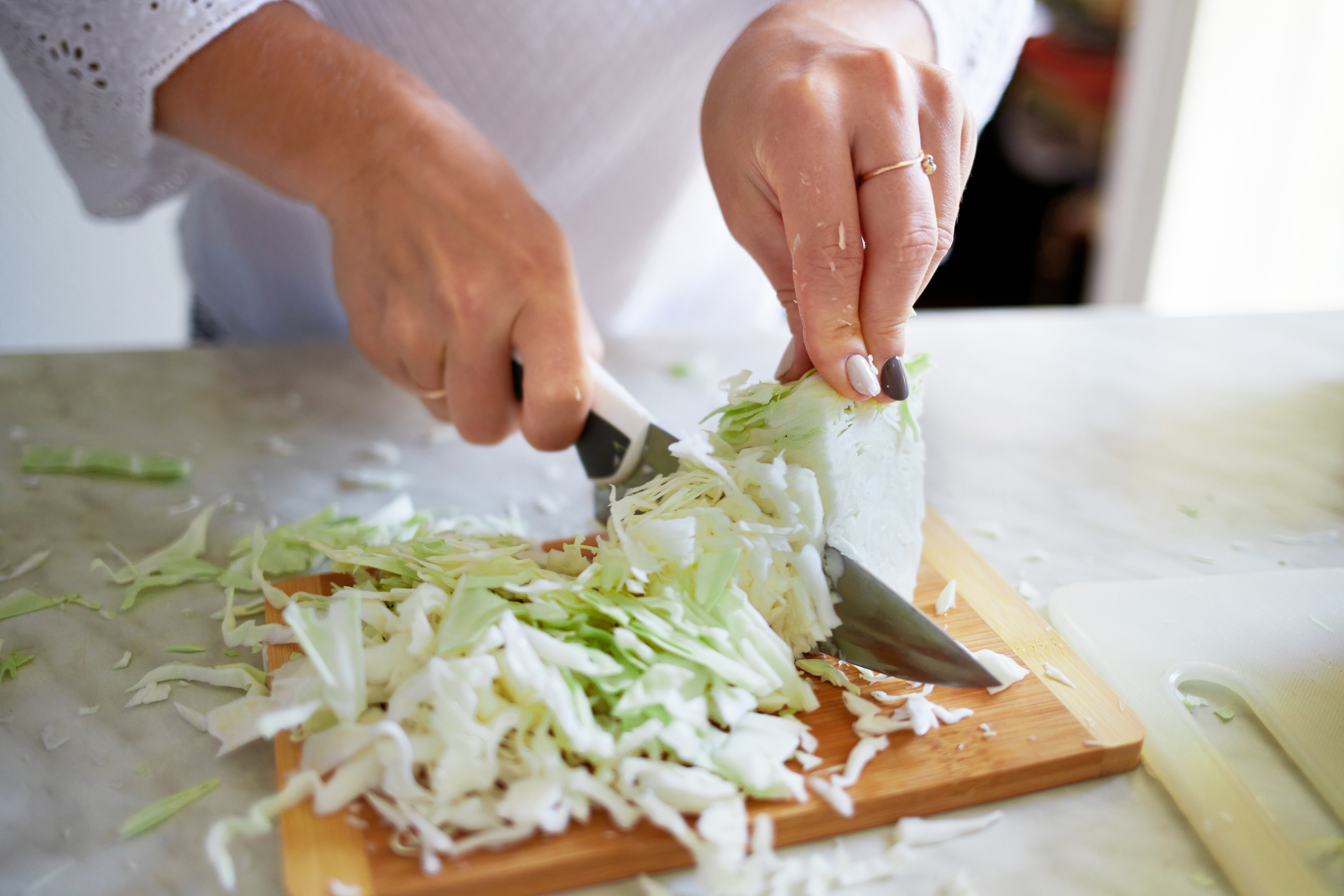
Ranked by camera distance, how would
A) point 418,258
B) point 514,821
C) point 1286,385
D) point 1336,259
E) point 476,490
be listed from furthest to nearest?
point 1336,259, point 1286,385, point 476,490, point 418,258, point 514,821

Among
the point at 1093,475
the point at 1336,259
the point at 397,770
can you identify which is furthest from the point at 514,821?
the point at 1336,259

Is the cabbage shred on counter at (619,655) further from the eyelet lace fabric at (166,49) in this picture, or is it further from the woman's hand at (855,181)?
the eyelet lace fabric at (166,49)

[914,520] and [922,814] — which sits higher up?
[914,520]

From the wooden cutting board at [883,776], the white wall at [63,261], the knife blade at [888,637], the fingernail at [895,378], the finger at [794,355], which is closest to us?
the wooden cutting board at [883,776]

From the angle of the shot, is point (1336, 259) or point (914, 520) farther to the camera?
point (1336, 259)

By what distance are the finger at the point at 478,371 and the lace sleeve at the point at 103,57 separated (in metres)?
0.59

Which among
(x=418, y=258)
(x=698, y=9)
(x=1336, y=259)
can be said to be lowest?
(x=1336, y=259)

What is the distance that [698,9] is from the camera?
1761 mm

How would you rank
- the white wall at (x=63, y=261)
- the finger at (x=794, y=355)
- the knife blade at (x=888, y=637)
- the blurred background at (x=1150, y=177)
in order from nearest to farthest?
the knife blade at (x=888, y=637) → the finger at (x=794, y=355) → the white wall at (x=63, y=261) → the blurred background at (x=1150, y=177)

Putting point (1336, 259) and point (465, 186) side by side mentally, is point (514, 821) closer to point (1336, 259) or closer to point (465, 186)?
point (465, 186)

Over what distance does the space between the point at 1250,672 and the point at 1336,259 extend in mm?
3343

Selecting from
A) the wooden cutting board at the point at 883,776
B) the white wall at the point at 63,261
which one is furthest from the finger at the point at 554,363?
the white wall at the point at 63,261

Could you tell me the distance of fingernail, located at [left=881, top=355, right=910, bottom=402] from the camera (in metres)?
1.17

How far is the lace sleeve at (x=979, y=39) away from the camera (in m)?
1.62
